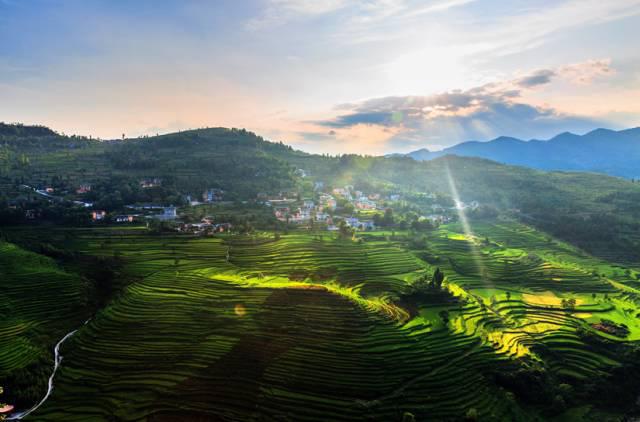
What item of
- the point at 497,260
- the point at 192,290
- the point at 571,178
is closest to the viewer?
the point at 192,290

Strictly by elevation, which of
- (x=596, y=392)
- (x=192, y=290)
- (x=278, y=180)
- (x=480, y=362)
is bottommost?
(x=596, y=392)

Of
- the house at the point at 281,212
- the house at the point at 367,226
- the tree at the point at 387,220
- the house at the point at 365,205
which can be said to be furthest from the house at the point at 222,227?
the house at the point at 365,205

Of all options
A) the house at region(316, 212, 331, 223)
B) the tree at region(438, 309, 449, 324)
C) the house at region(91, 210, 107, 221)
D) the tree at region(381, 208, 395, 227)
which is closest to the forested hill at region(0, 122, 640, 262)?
the house at region(91, 210, 107, 221)

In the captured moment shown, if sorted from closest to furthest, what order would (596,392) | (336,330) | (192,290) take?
(596,392) → (336,330) → (192,290)

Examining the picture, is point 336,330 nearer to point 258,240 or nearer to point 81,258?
point 258,240

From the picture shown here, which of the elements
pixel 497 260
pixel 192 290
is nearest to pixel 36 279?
pixel 192 290

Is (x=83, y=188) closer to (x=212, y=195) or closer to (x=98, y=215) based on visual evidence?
(x=98, y=215)

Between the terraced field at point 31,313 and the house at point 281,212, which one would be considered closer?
the terraced field at point 31,313

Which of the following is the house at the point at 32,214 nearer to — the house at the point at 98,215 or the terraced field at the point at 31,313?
the house at the point at 98,215
